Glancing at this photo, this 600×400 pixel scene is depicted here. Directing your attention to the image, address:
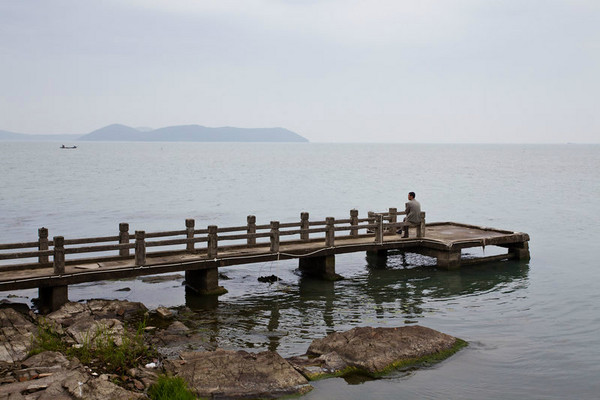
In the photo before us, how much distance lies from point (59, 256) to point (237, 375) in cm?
714

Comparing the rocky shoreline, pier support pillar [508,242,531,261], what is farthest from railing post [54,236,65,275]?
pier support pillar [508,242,531,261]

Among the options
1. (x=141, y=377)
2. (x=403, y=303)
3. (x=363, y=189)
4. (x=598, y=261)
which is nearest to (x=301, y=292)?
(x=403, y=303)

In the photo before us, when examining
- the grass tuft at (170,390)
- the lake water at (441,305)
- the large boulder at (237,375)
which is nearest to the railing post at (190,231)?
the lake water at (441,305)

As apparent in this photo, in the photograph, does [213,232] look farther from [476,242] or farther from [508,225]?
[508,225]

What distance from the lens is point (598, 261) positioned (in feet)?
92.7

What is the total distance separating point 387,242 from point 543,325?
257 inches

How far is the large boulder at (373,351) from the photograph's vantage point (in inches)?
513

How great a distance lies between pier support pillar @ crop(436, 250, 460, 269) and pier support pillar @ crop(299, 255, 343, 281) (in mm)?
4089

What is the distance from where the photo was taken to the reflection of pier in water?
53.7ft

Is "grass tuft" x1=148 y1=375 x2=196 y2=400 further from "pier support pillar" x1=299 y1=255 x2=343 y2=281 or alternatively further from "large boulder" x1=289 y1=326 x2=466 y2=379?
"pier support pillar" x1=299 y1=255 x2=343 y2=281

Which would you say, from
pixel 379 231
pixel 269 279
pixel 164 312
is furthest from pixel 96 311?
pixel 379 231

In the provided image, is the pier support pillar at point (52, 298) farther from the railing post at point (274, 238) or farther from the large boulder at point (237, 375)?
the railing post at point (274, 238)

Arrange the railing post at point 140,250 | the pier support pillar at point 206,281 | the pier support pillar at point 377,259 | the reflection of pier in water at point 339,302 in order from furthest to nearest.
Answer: the pier support pillar at point 377,259 → the pier support pillar at point 206,281 → the railing post at point 140,250 → the reflection of pier in water at point 339,302

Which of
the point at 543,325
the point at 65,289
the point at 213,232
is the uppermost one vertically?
the point at 213,232
